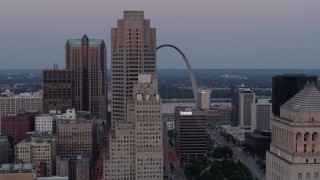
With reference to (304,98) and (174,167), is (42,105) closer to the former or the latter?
(174,167)

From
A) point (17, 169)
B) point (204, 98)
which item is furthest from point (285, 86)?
point (204, 98)

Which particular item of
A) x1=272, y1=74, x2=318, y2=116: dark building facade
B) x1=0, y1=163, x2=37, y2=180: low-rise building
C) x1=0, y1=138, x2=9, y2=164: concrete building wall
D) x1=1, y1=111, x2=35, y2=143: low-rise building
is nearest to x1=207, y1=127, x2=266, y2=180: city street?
x1=272, y1=74, x2=318, y2=116: dark building facade

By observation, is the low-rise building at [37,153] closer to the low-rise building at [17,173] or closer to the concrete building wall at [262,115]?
the low-rise building at [17,173]

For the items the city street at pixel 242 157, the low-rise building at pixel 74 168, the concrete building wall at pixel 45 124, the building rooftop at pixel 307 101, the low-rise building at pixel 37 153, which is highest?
the building rooftop at pixel 307 101

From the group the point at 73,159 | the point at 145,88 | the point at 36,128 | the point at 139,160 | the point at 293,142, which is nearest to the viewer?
the point at 293,142

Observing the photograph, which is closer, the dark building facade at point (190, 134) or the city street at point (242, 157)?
the city street at point (242, 157)

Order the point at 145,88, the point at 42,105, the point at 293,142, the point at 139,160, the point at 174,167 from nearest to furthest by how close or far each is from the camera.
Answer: the point at 293,142 < the point at 139,160 < the point at 145,88 < the point at 174,167 < the point at 42,105

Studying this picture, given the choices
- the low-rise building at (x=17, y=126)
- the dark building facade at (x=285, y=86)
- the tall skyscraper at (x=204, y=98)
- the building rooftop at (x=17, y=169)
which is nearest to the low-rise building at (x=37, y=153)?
the building rooftop at (x=17, y=169)

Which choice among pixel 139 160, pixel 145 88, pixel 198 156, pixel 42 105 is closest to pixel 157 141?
pixel 139 160
